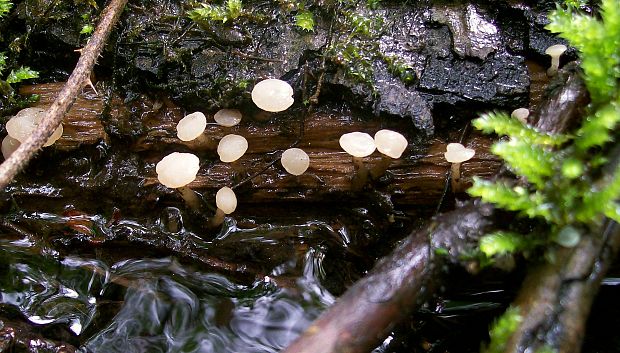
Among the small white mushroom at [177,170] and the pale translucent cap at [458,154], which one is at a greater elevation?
the pale translucent cap at [458,154]

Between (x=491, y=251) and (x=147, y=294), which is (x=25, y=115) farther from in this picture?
(x=491, y=251)

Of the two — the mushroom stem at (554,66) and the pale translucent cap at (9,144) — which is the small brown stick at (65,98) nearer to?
the pale translucent cap at (9,144)

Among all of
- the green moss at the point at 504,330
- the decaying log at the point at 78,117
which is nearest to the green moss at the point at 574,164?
the green moss at the point at 504,330

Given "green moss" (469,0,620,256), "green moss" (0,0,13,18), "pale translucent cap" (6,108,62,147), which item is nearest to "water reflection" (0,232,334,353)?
"pale translucent cap" (6,108,62,147)

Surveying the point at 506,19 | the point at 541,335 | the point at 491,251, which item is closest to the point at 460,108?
A: the point at 506,19

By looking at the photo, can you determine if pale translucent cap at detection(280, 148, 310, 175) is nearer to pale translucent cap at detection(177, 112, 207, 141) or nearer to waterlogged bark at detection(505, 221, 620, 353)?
pale translucent cap at detection(177, 112, 207, 141)

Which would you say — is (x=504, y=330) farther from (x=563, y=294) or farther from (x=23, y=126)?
(x=23, y=126)
